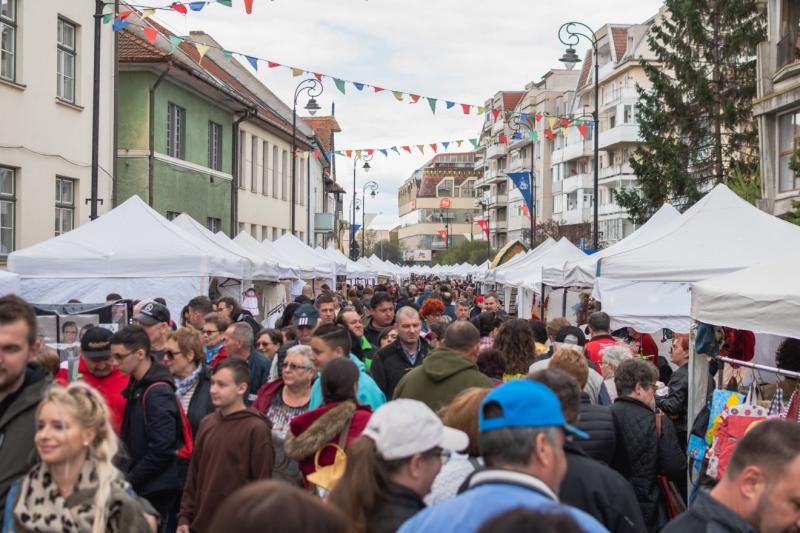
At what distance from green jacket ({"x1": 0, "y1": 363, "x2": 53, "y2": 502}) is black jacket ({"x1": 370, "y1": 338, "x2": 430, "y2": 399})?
15.3ft

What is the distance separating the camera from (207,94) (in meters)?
32.4

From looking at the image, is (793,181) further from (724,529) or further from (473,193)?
(473,193)

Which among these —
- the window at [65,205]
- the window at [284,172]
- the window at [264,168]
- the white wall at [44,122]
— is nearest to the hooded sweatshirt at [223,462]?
the white wall at [44,122]

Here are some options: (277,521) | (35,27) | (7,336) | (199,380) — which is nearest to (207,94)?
(35,27)

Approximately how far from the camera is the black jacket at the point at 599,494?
13.7 ft

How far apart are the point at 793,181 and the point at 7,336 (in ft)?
85.1

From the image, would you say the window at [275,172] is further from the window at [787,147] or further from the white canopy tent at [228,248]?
the white canopy tent at [228,248]

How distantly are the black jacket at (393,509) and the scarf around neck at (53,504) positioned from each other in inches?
44.4

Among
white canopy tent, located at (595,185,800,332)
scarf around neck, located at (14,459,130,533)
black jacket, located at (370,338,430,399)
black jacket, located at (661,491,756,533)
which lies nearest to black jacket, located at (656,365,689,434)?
black jacket, located at (370,338,430,399)

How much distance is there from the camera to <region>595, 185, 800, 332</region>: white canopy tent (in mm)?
12641

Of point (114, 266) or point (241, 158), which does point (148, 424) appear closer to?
point (114, 266)

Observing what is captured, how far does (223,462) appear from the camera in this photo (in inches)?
221

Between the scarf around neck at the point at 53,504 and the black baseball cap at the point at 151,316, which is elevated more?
the black baseball cap at the point at 151,316

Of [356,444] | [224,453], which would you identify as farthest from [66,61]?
[356,444]
